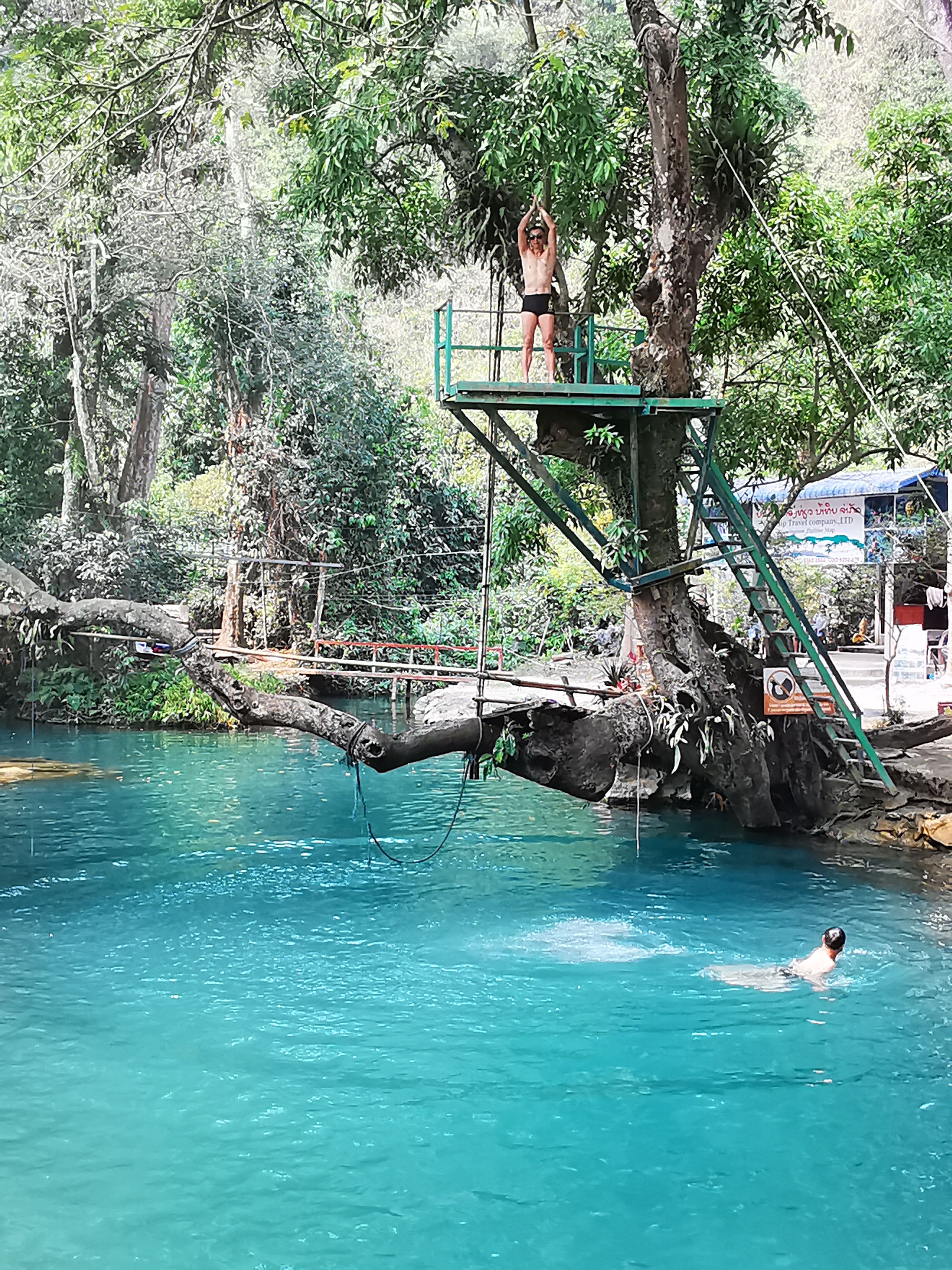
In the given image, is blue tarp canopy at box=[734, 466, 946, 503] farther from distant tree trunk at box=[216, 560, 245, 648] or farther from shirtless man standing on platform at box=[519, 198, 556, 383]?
distant tree trunk at box=[216, 560, 245, 648]

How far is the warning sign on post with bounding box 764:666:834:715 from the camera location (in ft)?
42.4

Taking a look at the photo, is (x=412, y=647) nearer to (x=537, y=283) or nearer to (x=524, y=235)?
(x=537, y=283)

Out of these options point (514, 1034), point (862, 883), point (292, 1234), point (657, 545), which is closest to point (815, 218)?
point (657, 545)

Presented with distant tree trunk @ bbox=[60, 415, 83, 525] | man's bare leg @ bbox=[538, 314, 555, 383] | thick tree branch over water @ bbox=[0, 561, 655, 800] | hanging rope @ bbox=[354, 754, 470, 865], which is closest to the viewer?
man's bare leg @ bbox=[538, 314, 555, 383]

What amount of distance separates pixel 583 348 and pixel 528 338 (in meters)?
2.34

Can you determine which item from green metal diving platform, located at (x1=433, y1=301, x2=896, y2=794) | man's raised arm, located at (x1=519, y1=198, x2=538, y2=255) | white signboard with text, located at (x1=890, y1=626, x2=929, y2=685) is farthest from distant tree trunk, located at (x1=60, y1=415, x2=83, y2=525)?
white signboard with text, located at (x1=890, y1=626, x2=929, y2=685)

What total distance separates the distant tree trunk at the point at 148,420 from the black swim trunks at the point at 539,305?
1421 cm

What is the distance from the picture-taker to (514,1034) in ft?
27.6

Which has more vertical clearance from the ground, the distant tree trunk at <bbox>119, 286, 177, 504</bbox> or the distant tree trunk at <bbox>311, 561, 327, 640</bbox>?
the distant tree trunk at <bbox>119, 286, 177, 504</bbox>

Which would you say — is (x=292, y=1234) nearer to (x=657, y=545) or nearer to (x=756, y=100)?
(x=657, y=545)

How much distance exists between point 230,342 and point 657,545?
40.8 ft

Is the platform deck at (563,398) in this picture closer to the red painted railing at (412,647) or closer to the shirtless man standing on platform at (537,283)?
the shirtless man standing on platform at (537,283)

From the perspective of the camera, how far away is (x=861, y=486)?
20391mm

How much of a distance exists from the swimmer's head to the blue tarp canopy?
10.4m
